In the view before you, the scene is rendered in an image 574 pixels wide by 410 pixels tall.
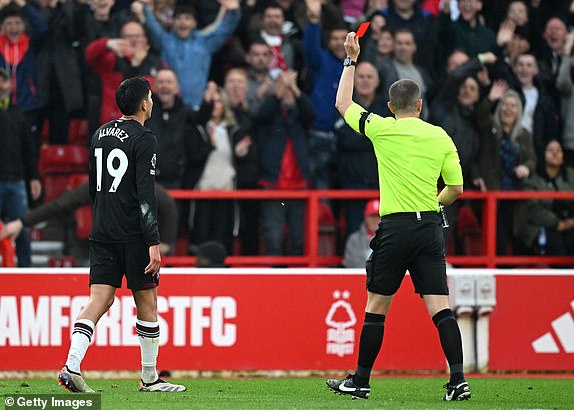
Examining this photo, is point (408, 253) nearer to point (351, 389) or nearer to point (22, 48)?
point (351, 389)

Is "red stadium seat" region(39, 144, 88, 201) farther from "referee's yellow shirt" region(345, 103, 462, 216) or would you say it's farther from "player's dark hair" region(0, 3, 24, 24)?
"referee's yellow shirt" region(345, 103, 462, 216)

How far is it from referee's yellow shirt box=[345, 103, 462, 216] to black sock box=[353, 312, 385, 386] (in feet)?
2.35

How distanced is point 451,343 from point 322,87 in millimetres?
6015

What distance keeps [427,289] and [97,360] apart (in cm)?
337

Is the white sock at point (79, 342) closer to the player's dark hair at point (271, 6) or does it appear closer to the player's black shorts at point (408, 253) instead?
the player's black shorts at point (408, 253)

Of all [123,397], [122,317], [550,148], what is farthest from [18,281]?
[550,148]


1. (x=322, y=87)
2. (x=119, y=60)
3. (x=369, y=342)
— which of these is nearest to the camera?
(x=369, y=342)

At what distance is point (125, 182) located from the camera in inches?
345

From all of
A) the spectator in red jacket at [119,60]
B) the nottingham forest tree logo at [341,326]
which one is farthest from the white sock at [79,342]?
the spectator in red jacket at [119,60]

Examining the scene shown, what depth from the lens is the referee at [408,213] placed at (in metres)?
8.78

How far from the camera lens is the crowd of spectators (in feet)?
45.4

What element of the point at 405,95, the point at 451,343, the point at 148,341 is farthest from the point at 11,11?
the point at 451,343

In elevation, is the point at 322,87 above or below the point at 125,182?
above

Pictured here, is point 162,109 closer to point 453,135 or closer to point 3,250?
point 3,250
